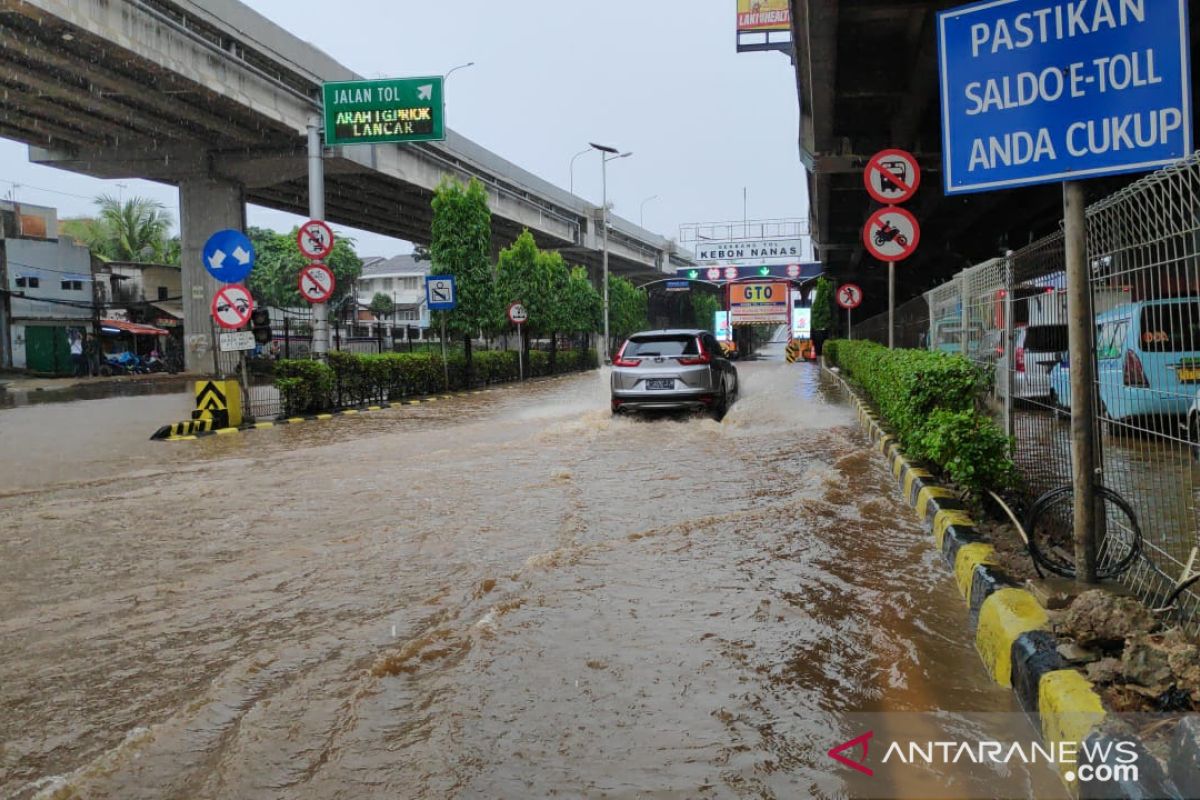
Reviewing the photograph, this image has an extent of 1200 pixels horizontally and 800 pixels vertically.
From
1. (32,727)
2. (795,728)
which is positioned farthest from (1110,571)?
(32,727)

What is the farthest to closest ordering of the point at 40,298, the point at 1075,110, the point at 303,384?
the point at 40,298 → the point at 303,384 → the point at 1075,110

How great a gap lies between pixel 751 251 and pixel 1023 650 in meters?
51.3

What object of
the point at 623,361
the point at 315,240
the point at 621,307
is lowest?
the point at 623,361

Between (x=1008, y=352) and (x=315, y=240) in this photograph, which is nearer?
(x=1008, y=352)

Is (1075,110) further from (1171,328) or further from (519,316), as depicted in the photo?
(519,316)

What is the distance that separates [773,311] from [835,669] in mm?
42766

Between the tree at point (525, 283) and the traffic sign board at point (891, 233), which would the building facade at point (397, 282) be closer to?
the tree at point (525, 283)

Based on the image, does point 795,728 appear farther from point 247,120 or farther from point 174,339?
point 174,339

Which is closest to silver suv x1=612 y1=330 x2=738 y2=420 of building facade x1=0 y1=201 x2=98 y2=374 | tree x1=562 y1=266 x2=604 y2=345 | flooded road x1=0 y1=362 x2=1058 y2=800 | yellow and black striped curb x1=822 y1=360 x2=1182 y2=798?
flooded road x1=0 y1=362 x2=1058 y2=800

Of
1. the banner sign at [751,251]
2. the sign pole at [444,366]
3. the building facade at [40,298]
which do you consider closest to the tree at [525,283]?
the sign pole at [444,366]

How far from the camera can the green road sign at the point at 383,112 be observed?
18.7m

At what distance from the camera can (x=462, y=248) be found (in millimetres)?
26484

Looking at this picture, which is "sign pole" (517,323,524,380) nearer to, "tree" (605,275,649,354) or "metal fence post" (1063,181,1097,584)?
"tree" (605,275,649,354)

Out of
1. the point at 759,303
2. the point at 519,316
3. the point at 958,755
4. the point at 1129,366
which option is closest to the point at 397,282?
the point at 759,303
